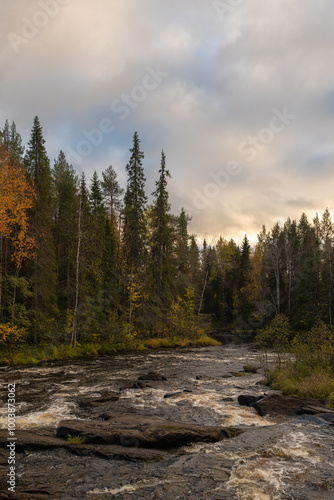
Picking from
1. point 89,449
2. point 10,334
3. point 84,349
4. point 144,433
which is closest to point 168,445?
point 144,433

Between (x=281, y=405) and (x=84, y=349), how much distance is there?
770 inches

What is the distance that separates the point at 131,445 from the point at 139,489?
6.19ft

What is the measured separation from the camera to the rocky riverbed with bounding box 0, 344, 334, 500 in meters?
5.90

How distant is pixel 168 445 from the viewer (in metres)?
7.95

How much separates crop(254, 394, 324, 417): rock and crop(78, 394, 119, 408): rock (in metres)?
5.70

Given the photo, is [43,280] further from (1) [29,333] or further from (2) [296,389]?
(2) [296,389]

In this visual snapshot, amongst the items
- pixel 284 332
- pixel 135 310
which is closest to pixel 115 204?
pixel 135 310

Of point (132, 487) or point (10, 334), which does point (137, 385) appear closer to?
point (132, 487)

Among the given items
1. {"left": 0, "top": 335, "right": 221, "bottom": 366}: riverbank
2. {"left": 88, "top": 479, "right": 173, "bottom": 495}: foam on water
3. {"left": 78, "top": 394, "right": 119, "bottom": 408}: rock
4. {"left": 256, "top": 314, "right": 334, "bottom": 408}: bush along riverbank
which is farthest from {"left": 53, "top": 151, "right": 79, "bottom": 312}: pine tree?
{"left": 88, "top": 479, "right": 173, "bottom": 495}: foam on water

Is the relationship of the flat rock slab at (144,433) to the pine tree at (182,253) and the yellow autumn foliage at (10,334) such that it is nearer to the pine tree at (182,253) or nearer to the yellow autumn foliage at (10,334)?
the yellow autumn foliage at (10,334)

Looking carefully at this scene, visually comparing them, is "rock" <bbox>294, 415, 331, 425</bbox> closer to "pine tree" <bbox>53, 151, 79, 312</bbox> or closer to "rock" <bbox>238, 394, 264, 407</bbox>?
"rock" <bbox>238, 394, 264, 407</bbox>

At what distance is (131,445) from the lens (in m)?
7.70

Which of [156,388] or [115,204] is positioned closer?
[156,388]

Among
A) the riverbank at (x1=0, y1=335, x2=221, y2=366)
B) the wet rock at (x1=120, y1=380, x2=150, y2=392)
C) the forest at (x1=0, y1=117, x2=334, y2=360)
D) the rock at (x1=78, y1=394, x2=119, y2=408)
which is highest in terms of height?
the forest at (x1=0, y1=117, x2=334, y2=360)
